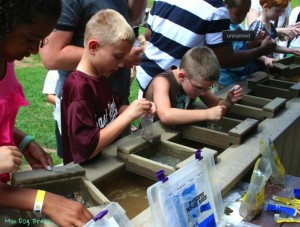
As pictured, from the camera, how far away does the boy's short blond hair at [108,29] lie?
1981mm

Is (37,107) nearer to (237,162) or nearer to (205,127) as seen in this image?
(205,127)

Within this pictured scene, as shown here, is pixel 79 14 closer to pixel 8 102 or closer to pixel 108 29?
pixel 108 29

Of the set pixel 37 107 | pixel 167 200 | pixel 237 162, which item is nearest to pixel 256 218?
pixel 237 162

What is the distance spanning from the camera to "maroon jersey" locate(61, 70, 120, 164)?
1.75m

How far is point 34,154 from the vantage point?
1.67 meters

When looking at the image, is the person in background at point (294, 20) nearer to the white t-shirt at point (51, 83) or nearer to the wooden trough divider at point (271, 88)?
the wooden trough divider at point (271, 88)

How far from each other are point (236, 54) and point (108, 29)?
1.34 meters

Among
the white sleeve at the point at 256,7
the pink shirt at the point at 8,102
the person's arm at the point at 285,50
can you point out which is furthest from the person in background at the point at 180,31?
the white sleeve at the point at 256,7

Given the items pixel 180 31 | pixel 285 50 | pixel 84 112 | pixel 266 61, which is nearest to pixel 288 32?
pixel 285 50

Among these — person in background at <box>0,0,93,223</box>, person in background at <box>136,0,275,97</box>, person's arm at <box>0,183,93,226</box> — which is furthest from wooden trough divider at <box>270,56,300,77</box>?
person's arm at <box>0,183,93,226</box>

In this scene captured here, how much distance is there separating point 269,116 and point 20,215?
1.61 meters

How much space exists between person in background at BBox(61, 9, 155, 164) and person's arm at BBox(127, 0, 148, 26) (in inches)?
36.9

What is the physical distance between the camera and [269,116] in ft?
7.91

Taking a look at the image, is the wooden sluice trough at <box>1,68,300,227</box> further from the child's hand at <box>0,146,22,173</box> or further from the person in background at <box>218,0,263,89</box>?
the person in background at <box>218,0,263,89</box>
